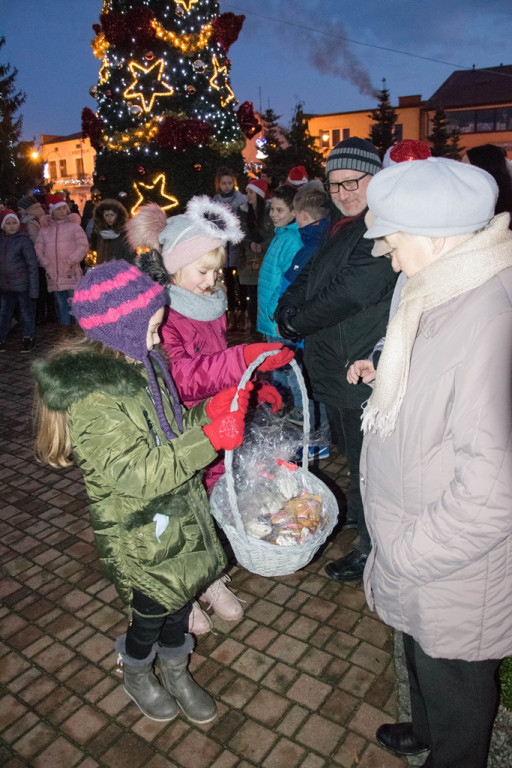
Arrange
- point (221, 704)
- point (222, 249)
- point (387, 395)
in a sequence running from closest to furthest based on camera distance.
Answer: point (387, 395) < point (221, 704) < point (222, 249)

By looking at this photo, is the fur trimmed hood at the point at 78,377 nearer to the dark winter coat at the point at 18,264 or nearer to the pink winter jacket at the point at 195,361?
the pink winter jacket at the point at 195,361

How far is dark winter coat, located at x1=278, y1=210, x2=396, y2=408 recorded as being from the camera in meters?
2.87

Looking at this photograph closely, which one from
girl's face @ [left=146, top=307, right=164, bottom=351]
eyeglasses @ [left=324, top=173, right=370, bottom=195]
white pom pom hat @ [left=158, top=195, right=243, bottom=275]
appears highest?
eyeglasses @ [left=324, top=173, right=370, bottom=195]

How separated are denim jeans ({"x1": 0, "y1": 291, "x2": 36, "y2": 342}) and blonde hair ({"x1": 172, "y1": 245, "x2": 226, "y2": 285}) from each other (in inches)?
250

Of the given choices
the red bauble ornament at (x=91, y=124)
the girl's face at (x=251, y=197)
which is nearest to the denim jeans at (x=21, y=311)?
the girl's face at (x=251, y=197)

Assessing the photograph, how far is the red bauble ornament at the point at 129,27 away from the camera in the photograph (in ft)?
33.7

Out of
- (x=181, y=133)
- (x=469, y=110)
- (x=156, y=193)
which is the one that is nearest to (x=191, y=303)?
(x=181, y=133)

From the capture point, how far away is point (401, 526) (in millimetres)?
1742

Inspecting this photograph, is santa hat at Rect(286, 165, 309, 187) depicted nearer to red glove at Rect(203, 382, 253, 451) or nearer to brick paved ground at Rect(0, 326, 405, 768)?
brick paved ground at Rect(0, 326, 405, 768)

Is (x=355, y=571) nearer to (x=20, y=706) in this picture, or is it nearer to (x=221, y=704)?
(x=221, y=704)

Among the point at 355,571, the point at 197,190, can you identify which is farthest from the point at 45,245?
the point at 355,571

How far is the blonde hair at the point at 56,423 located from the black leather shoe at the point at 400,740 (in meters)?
1.78

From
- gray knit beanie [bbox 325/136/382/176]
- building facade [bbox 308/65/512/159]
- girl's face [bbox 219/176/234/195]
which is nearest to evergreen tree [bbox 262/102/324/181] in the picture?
building facade [bbox 308/65/512/159]

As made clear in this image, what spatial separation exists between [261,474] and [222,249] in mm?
1224
